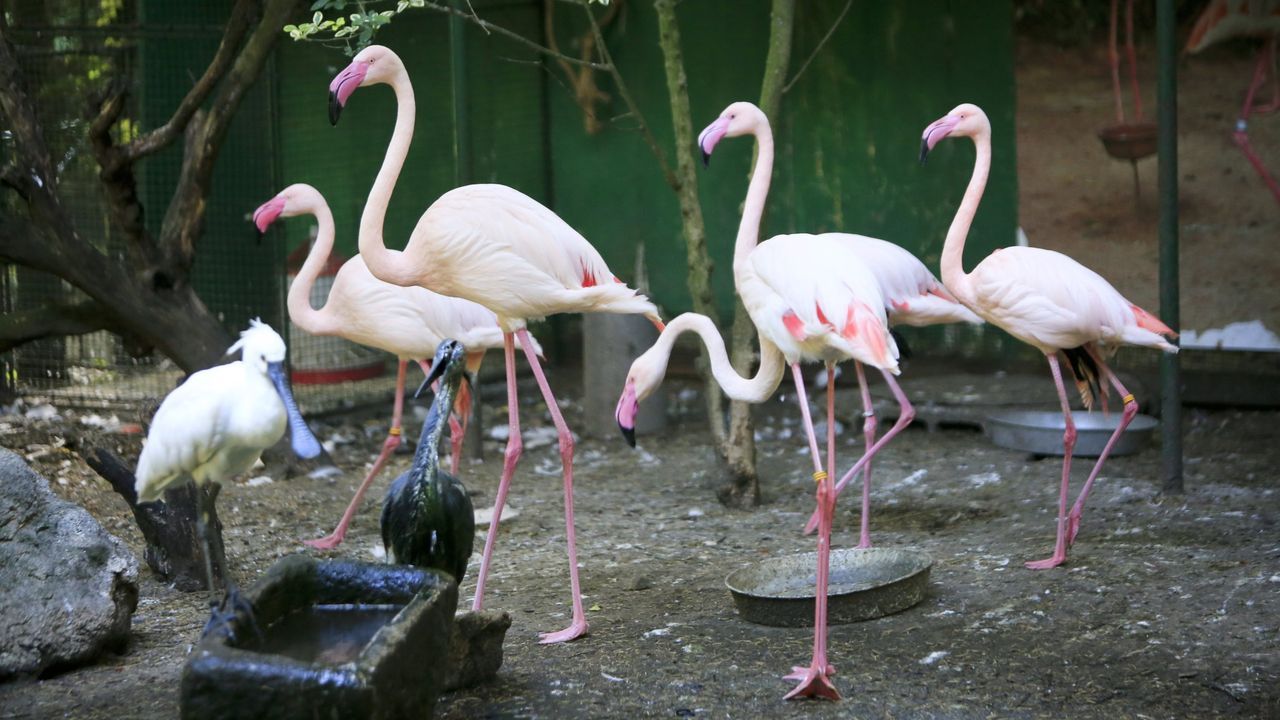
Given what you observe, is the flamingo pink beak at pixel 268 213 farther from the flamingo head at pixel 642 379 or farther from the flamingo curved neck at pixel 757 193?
the flamingo curved neck at pixel 757 193

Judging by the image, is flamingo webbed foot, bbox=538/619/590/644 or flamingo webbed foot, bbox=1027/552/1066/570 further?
flamingo webbed foot, bbox=1027/552/1066/570

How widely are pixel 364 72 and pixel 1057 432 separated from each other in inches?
146

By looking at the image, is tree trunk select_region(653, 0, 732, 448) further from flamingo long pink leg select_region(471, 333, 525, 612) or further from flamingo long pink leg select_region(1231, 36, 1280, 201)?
flamingo long pink leg select_region(1231, 36, 1280, 201)

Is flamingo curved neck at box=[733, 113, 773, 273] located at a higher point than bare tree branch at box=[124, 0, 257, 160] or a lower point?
lower

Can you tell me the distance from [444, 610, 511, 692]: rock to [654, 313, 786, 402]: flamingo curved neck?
52.9 inches

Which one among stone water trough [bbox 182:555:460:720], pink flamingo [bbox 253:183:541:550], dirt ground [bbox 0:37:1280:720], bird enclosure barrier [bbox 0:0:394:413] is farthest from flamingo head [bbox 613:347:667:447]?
bird enclosure barrier [bbox 0:0:394:413]

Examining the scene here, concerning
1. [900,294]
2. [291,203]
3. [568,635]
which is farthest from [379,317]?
[900,294]

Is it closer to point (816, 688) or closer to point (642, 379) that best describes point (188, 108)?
point (642, 379)

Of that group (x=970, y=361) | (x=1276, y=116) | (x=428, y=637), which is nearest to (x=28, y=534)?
(x=428, y=637)

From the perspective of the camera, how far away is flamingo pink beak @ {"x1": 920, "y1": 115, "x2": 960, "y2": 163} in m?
5.09

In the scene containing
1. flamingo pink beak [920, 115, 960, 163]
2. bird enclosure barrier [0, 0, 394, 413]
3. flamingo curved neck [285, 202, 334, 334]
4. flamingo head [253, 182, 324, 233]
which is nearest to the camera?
flamingo pink beak [920, 115, 960, 163]

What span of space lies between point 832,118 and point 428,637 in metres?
6.39

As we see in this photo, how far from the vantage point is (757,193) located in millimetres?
5047

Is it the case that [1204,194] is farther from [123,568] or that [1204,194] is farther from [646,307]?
[123,568]
